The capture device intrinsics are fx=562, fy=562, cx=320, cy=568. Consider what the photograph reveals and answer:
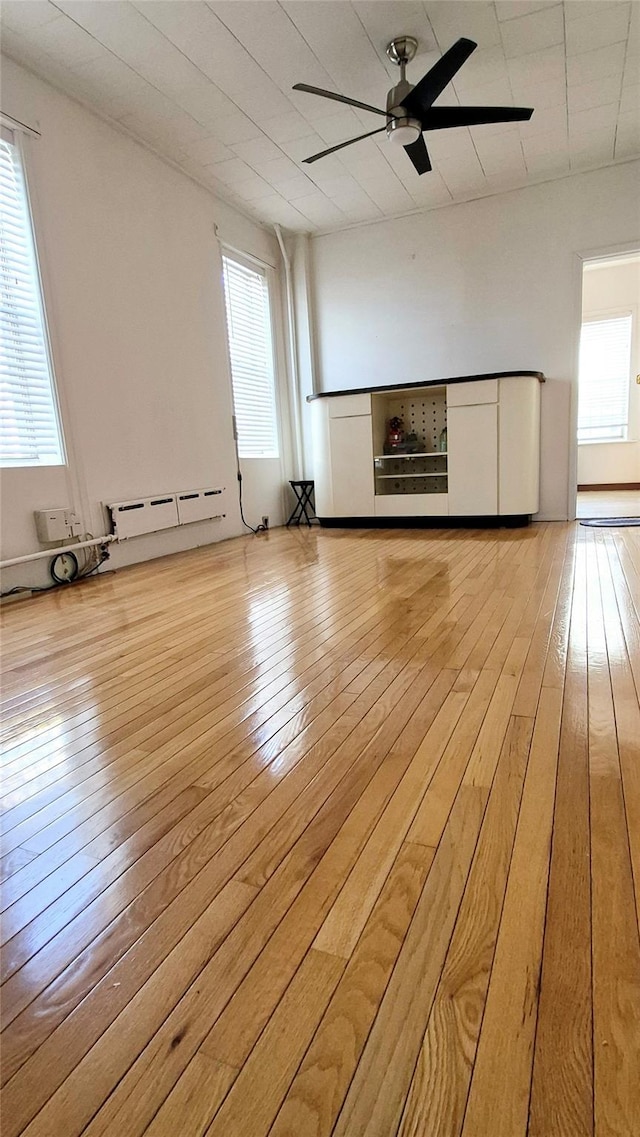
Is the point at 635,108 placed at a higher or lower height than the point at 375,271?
higher

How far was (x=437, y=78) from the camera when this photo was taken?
114 inches

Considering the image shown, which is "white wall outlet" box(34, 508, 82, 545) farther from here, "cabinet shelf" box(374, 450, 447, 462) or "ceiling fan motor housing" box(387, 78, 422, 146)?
"ceiling fan motor housing" box(387, 78, 422, 146)

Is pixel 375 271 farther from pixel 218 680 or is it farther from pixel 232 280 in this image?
pixel 218 680

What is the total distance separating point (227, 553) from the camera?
4.47 metres

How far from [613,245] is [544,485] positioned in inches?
81.0

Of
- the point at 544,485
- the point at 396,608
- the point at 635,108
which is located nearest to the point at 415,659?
the point at 396,608

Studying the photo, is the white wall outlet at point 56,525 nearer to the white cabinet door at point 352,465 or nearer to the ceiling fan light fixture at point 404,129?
the white cabinet door at point 352,465

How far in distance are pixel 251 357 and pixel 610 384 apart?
4730 millimetres

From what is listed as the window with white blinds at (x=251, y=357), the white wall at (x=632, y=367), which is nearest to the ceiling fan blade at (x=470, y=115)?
the window with white blinds at (x=251, y=357)

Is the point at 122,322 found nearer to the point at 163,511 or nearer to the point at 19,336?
the point at 19,336

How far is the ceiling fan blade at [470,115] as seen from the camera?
3086 mm

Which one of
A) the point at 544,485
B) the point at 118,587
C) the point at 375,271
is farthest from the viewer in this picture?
the point at 375,271

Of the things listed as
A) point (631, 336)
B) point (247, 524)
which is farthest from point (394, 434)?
point (631, 336)

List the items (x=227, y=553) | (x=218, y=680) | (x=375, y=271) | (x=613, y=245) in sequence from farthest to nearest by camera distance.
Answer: (x=375, y=271) < (x=613, y=245) < (x=227, y=553) < (x=218, y=680)
